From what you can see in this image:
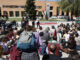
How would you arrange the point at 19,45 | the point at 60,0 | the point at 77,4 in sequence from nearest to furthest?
the point at 19,45, the point at 77,4, the point at 60,0

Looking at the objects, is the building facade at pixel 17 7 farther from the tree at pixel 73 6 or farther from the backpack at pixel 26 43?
the backpack at pixel 26 43

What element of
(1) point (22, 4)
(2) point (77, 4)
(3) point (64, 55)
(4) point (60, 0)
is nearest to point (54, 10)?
(1) point (22, 4)

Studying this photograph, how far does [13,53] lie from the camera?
4.09 m

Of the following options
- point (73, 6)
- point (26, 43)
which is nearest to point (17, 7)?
point (73, 6)

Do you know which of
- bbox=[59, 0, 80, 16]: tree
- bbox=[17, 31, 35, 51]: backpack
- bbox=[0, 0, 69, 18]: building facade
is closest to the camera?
bbox=[17, 31, 35, 51]: backpack

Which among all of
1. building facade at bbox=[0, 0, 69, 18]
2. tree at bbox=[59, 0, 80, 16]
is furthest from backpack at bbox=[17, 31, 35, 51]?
building facade at bbox=[0, 0, 69, 18]

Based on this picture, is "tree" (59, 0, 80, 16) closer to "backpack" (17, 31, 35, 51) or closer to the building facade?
"backpack" (17, 31, 35, 51)

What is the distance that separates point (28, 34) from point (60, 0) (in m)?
29.4

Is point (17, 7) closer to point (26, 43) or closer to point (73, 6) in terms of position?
point (73, 6)

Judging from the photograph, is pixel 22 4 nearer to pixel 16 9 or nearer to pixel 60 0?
pixel 16 9

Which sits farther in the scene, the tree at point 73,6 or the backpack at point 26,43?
the tree at point 73,6

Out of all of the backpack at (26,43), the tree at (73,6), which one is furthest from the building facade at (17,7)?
the backpack at (26,43)

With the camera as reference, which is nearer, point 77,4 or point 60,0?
point 77,4

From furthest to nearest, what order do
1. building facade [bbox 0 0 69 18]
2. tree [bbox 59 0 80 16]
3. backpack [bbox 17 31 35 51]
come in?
building facade [bbox 0 0 69 18], tree [bbox 59 0 80 16], backpack [bbox 17 31 35 51]
